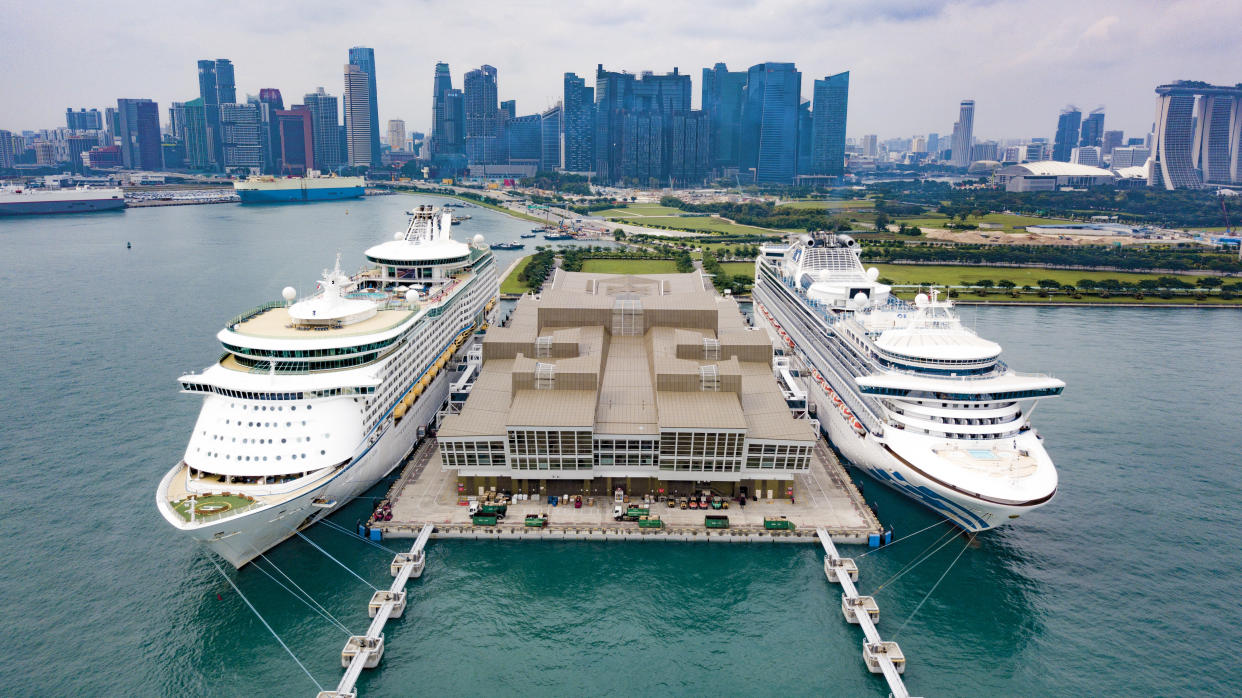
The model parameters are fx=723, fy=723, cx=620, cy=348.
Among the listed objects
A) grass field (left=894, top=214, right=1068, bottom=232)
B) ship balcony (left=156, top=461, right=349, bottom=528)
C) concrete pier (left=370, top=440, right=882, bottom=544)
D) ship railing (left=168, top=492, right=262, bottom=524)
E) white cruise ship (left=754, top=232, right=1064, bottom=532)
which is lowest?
concrete pier (left=370, top=440, right=882, bottom=544)

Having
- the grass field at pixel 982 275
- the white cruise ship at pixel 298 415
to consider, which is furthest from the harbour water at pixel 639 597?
the grass field at pixel 982 275

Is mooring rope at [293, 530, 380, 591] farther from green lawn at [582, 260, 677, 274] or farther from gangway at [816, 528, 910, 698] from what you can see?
green lawn at [582, 260, 677, 274]

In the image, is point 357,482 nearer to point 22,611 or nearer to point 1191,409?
point 22,611

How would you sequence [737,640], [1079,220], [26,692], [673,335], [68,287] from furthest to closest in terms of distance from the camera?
1. [1079,220]
2. [68,287]
3. [673,335]
4. [737,640]
5. [26,692]

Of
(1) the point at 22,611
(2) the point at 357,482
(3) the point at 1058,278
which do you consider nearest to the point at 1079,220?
(3) the point at 1058,278

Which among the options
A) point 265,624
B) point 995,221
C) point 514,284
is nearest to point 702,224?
point 995,221

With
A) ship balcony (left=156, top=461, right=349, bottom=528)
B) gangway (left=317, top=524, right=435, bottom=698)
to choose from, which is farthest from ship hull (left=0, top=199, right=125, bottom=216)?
→ gangway (left=317, top=524, right=435, bottom=698)
